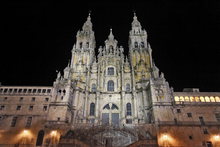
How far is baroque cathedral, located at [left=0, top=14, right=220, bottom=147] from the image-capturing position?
38.4 m

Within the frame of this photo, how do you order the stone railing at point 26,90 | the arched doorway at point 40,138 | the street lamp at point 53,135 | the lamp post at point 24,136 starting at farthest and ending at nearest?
the stone railing at point 26,90
the arched doorway at point 40,138
the lamp post at point 24,136
the street lamp at point 53,135

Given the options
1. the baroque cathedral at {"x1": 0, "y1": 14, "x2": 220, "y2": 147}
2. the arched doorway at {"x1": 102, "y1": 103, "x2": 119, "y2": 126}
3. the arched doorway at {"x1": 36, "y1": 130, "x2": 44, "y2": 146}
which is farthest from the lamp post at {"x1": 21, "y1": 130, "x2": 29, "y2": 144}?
the arched doorway at {"x1": 102, "y1": 103, "x2": 119, "y2": 126}

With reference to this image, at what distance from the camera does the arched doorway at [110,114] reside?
Answer: 46000mm

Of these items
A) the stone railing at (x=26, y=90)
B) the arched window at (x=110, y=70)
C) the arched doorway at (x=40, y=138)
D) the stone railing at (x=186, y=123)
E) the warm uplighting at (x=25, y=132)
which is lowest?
the arched doorway at (x=40, y=138)

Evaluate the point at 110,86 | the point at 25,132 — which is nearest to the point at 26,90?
the point at 25,132

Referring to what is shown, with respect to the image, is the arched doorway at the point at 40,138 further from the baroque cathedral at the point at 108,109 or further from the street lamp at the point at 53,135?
the street lamp at the point at 53,135

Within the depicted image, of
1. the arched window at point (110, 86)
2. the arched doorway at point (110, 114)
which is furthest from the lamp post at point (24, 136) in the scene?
the arched window at point (110, 86)

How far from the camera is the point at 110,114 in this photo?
47000 millimetres

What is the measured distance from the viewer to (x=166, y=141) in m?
37.8

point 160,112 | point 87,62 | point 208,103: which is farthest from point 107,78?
point 208,103

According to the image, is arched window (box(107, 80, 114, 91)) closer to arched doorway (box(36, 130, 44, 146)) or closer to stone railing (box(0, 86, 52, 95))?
stone railing (box(0, 86, 52, 95))

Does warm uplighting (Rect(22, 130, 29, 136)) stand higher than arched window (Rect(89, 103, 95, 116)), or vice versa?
arched window (Rect(89, 103, 95, 116))

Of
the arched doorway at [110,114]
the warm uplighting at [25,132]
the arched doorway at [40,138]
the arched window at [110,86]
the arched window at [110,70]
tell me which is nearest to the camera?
the arched doorway at [40,138]

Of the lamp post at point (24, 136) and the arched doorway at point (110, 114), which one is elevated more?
the arched doorway at point (110, 114)
